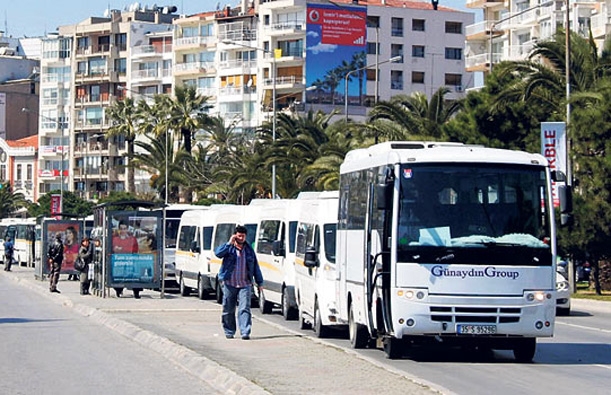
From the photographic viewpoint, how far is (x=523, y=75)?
166 ft

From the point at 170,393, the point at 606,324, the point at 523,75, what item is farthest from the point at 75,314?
the point at 523,75

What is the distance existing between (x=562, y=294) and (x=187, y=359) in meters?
16.1

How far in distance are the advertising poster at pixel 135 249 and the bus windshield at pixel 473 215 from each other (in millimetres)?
18408

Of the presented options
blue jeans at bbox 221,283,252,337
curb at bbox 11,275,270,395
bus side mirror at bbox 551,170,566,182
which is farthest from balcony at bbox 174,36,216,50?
bus side mirror at bbox 551,170,566,182

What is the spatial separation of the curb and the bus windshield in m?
3.23

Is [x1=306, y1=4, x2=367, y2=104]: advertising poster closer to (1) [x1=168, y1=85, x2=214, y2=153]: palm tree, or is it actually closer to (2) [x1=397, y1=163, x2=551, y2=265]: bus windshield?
(1) [x1=168, y1=85, x2=214, y2=153]: palm tree

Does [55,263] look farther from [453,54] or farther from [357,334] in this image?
[453,54]

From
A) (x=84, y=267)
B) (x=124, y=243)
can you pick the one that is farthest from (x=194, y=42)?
(x=124, y=243)

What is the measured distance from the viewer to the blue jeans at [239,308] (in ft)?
69.0

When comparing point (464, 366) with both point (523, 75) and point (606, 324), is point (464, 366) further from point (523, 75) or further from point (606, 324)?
point (523, 75)

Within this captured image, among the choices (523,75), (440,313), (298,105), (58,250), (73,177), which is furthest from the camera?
(73,177)

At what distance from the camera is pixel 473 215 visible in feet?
60.1

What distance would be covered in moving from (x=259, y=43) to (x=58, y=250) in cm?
7234

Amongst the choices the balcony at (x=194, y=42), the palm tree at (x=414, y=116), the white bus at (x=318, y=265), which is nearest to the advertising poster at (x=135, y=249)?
the white bus at (x=318, y=265)
